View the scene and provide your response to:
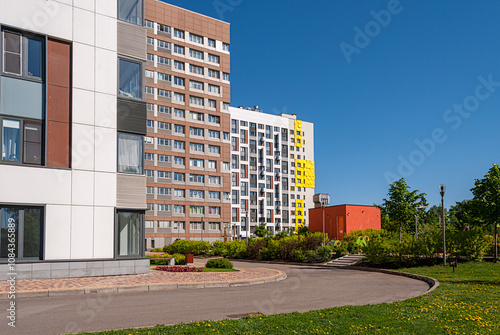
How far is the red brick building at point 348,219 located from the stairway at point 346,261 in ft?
78.3

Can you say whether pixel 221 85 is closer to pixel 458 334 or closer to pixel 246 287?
pixel 246 287

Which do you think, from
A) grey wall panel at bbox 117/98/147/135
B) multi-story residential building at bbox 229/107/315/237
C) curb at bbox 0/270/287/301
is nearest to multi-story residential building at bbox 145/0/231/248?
multi-story residential building at bbox 229/107/315/237

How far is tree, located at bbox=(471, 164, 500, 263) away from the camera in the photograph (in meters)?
28.3

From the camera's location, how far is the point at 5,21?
61.1 ft

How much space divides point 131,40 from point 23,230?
1036 centimetres

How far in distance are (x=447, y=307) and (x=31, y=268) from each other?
15312 mm

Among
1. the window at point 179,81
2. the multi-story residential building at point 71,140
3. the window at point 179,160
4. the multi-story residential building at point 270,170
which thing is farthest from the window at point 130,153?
the multi-story residential building at point 270,170

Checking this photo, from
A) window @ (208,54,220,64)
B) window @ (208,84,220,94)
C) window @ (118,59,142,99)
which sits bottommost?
window @ (118,59,142,99)

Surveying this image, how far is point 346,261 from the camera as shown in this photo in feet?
107

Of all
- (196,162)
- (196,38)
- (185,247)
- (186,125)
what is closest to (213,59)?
(196,38)

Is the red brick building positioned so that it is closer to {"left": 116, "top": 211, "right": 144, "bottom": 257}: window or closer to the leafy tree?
{"left": 116, "top": 211, "right": 144, "bottom": 257}: window

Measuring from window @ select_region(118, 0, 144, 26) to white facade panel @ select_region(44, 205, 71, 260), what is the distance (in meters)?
9.86

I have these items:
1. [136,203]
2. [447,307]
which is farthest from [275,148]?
[447,307]

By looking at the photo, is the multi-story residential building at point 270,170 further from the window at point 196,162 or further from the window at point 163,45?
the window at point 163,45
